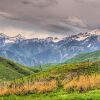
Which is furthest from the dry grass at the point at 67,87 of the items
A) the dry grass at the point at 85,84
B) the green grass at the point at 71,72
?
the green grass at the point at 71,72

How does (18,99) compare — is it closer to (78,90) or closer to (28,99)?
(28,99)

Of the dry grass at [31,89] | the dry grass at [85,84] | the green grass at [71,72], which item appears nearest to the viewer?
the dry grass at [85,84]

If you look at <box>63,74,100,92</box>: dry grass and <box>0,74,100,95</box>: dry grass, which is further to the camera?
<box>0,74,100,95</box>: dry grass

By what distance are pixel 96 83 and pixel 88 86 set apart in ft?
5.71

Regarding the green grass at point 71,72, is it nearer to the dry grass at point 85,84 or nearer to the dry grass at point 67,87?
the dry grass at point 67,87

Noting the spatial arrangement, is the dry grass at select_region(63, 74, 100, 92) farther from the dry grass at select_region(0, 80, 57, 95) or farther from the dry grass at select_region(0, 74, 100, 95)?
the dry grass at select_region(0, 80, 57, 95)

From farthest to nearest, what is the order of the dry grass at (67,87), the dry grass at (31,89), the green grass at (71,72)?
1. the green grass at (71,72)
2. the dry grass at (31,89)
3. the dry grass at (67,87)

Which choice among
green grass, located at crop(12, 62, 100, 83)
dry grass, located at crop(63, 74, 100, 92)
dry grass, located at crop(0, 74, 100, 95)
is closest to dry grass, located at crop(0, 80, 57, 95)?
dry grass, located at crop(0, 74, 100, 95)

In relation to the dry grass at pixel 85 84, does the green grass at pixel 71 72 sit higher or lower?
higher

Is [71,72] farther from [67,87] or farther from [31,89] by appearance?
[67,87]

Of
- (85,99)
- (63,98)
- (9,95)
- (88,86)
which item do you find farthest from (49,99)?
(9,95)

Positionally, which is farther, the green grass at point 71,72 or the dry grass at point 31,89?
the green grass at point 71,72

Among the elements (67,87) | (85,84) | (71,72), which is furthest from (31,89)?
(71,72)

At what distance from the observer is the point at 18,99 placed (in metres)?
39.8
